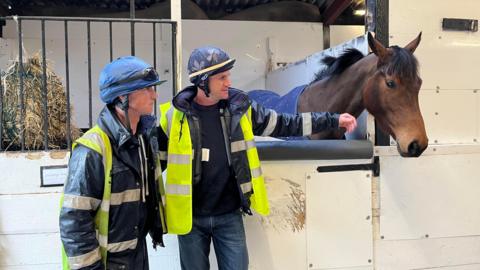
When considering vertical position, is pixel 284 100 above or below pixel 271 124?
above

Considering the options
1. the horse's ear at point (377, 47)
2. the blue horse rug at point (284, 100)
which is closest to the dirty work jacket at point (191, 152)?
the horse's ear at point (377, 47)

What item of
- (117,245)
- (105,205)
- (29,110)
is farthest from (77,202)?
(29,110)

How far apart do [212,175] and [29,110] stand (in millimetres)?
972

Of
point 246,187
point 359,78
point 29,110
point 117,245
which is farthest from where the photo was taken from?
point 359,78

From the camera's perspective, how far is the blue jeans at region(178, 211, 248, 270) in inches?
62.6

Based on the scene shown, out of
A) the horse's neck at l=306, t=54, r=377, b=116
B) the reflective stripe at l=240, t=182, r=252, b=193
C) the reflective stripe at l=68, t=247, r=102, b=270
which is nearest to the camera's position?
the reflective stripe at l=68, t=247, r=102, b=270

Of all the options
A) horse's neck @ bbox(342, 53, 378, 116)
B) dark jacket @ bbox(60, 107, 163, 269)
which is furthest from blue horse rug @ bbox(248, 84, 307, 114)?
dark jacket @ bbox(60, 107, 163, 269)

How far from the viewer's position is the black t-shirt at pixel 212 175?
1.56 m

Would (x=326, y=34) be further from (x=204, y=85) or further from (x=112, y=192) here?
(x=112, y=192)

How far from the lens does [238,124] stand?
5.24 ft

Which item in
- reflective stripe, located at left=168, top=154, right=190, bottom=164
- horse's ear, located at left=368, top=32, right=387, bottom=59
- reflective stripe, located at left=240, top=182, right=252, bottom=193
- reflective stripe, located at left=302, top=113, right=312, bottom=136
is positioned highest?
horse's ear, located at left=368, top=32, right=387, bottom=59

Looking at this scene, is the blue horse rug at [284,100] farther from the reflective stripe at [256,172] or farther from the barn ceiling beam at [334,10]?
the barn ceiling beam at [334,10]

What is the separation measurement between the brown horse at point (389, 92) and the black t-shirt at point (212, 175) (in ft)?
2.50

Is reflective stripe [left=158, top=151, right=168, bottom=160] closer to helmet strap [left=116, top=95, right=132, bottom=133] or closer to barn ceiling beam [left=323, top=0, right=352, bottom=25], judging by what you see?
helmet strap [left=116, top=95, right=132, bottom=133]
